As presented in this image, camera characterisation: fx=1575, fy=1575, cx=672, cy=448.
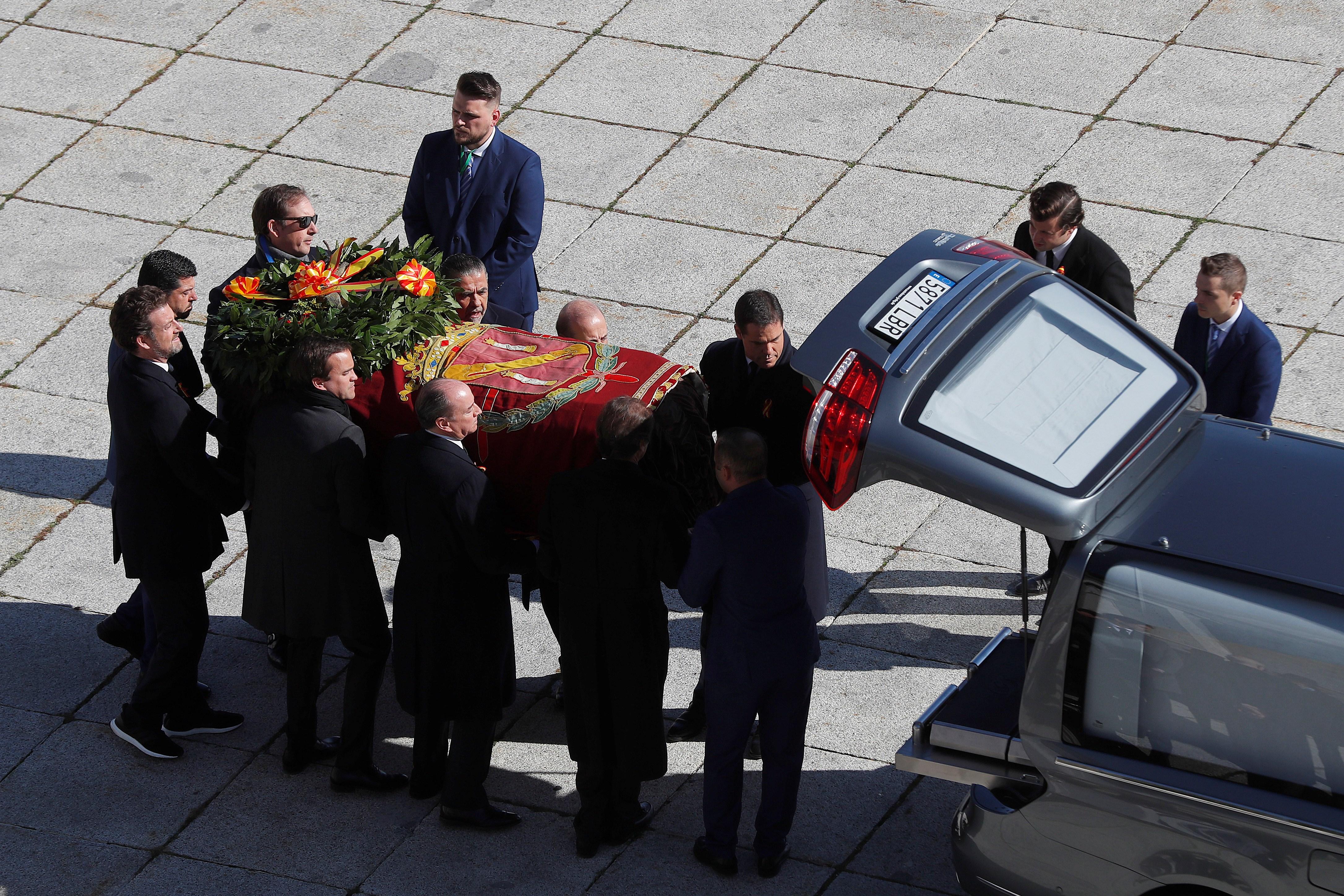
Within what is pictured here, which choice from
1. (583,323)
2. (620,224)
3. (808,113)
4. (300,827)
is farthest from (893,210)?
(300,827)

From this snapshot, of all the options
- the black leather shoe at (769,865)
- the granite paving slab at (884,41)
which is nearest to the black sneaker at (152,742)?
the black leather shoe at (769,865)

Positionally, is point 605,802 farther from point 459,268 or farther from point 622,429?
point 459,268

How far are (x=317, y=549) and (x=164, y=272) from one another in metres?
1.61

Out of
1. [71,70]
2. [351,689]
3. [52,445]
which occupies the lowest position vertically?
[351,689]

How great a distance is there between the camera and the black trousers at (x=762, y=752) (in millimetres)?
5492

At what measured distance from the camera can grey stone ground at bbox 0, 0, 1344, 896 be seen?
603 cm

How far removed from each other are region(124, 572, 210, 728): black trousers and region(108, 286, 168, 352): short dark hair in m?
0.96

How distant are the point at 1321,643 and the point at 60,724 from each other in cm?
489

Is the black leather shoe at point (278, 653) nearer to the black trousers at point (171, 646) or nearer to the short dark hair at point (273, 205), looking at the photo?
the black trousers at point (171, 646)

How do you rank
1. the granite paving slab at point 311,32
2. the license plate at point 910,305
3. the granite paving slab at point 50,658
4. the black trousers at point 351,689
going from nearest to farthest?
the license plate at point 910,305
the black trousers at point 351,689
the granite paving slab at point 50,658
the granite paving slab at point 311,32

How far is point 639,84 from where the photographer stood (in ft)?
35.1

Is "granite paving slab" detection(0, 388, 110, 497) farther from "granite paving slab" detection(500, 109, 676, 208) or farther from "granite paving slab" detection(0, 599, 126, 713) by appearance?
"granite paving slab" detection(500, 109, 676, 208)

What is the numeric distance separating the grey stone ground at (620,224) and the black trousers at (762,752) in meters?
0.19

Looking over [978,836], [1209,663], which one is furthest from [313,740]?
[1209,663]
